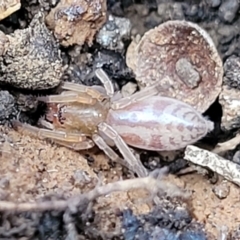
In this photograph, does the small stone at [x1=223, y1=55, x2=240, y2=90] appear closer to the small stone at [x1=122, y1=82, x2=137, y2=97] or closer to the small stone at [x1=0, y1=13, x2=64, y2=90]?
the small stone at [x1=122, y1=82, x2=137, y2=97]

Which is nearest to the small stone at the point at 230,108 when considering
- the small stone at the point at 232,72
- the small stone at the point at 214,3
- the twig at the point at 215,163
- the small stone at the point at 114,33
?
the small stone at the point at 232,72

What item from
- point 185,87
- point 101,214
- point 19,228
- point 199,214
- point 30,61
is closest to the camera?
point 19,228

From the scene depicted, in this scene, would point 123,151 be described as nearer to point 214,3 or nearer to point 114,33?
point 114,33

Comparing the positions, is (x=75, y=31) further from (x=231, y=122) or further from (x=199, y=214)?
(x=199, y=214)

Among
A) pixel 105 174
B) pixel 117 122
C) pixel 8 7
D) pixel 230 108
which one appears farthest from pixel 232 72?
pixel 8 7

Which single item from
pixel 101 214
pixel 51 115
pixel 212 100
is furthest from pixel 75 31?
pixel 101 214

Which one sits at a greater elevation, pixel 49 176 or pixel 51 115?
pixel 49 176
